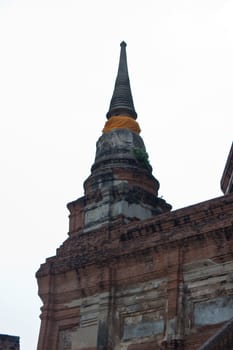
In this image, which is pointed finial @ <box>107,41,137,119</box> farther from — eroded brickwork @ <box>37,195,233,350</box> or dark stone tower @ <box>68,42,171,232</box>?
eroded brickwork @ <box>37,195,233,350</box>

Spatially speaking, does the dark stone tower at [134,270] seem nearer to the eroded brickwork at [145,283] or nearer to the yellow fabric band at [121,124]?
the eroded brickwork at [145,283]

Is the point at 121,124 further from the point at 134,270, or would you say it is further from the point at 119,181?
the point at 134,270

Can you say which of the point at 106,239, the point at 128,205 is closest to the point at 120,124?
the point at 128,205

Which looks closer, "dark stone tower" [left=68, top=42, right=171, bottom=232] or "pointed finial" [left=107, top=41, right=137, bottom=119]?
"dark stone tower" [left=68, top=42, right=171, bottom=232]

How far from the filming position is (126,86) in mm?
27828

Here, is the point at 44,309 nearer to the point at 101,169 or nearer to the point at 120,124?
the point at 101,169

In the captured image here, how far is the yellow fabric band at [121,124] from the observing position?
84.4 ft

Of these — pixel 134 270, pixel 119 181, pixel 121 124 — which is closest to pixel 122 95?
pixel 121 124

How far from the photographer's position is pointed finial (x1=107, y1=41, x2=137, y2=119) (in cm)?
2655

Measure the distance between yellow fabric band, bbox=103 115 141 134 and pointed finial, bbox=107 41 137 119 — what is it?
0.44 m

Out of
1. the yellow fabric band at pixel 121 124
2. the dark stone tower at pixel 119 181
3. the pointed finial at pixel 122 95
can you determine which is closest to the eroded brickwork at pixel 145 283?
the dark stone tower at pixel 119 181

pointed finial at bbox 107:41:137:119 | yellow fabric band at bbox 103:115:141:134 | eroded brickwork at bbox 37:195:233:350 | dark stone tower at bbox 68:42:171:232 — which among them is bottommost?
eroded brickwork at bbox 37:195:233:350

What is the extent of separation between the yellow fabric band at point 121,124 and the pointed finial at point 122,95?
437 mm

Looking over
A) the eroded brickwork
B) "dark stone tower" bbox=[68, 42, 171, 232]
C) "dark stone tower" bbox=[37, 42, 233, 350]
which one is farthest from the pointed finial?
the eroded brickwork
